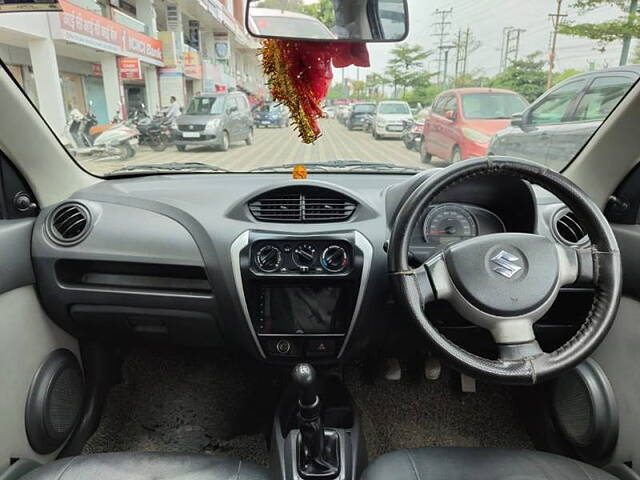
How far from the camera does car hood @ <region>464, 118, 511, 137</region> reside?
2.08 meters

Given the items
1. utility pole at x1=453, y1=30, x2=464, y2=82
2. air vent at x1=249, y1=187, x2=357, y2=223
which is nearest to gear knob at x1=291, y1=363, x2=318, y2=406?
air vent at x1=249, y1=187, x2=357, y2=223

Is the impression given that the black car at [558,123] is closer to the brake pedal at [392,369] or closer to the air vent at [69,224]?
the brake pedal at [392,369]

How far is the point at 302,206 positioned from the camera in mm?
1820

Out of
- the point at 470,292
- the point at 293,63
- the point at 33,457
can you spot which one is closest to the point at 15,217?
the point at 33,457

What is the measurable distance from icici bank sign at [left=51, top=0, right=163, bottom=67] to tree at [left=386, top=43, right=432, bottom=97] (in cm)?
143

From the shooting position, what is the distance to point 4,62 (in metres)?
1.65

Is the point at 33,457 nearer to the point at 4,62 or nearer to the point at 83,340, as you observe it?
the point at 83,340

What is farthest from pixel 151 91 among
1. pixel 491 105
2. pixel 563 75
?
pixel 563 75

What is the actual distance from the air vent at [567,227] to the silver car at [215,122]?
4.71 ft

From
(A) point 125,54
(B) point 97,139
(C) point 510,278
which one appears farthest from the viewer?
(A) point 125,54

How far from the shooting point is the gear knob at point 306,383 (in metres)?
1.51

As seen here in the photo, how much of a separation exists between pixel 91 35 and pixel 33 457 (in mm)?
2239

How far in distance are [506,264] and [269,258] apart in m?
0.84

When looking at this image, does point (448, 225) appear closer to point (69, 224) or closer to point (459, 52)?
point (459, 52)
